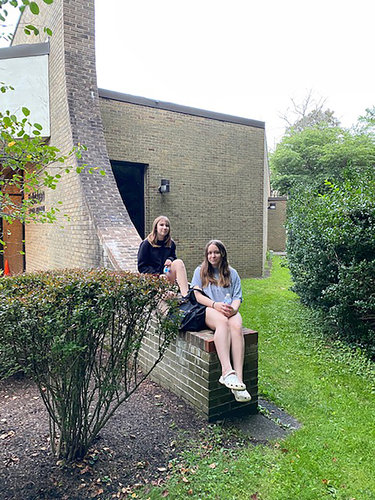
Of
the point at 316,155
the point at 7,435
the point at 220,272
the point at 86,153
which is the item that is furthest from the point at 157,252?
the point at 316,155

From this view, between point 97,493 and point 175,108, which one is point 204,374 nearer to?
point 97,493

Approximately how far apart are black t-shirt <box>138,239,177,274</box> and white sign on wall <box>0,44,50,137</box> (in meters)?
4.73

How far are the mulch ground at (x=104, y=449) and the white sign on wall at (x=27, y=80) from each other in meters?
Answer: 5.99

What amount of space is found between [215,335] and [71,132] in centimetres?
477

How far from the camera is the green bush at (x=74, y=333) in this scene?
1908mm

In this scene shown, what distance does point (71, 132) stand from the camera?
230 inches

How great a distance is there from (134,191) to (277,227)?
13.8m

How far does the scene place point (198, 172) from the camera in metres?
9.93

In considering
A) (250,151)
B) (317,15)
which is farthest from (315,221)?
(317,15)

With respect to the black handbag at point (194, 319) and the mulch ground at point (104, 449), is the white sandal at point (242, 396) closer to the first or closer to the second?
the mulch ground at point (104, 449)

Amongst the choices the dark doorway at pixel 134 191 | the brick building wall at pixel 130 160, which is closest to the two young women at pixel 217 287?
the brick building wall at pixel 130 160

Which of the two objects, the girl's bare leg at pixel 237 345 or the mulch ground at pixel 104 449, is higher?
the girl's bare leg at pixel 237 345

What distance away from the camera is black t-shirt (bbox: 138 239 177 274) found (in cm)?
381

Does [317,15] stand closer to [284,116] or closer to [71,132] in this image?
[71,132]
